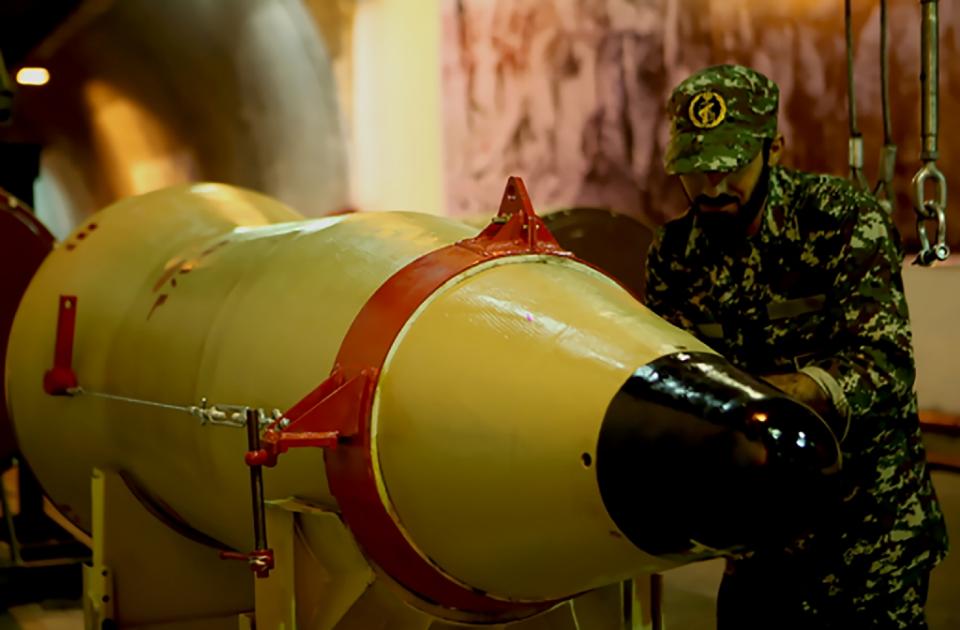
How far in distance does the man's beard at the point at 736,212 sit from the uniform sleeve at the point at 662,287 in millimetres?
109

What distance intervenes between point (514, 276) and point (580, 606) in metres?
0.49

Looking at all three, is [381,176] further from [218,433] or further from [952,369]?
[218,433]

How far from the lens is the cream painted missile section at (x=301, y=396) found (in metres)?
1.12

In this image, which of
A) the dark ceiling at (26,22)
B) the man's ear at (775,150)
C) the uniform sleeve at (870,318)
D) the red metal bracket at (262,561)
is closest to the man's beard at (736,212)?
the man's ear at (775,150)

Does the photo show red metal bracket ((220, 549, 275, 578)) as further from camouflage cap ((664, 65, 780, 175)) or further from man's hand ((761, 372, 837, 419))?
camouflage cap ((664, 65, 780, 175))

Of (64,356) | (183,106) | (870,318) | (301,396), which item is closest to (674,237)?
(870,318)

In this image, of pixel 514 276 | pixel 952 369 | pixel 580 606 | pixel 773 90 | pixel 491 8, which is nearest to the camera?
pixel 514 276

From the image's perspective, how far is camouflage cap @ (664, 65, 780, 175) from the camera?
1517 mm

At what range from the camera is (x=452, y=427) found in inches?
45.3

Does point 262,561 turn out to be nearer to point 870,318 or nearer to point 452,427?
point 452,427

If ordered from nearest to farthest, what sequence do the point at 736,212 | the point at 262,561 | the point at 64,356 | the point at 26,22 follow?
the point at 262,561
the point at 736,212
the point at 64,356
the point at 26,22

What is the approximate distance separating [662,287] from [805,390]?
1.50 feet

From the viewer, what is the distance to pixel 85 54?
4.36 metres

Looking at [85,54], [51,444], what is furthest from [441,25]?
[51,444]
